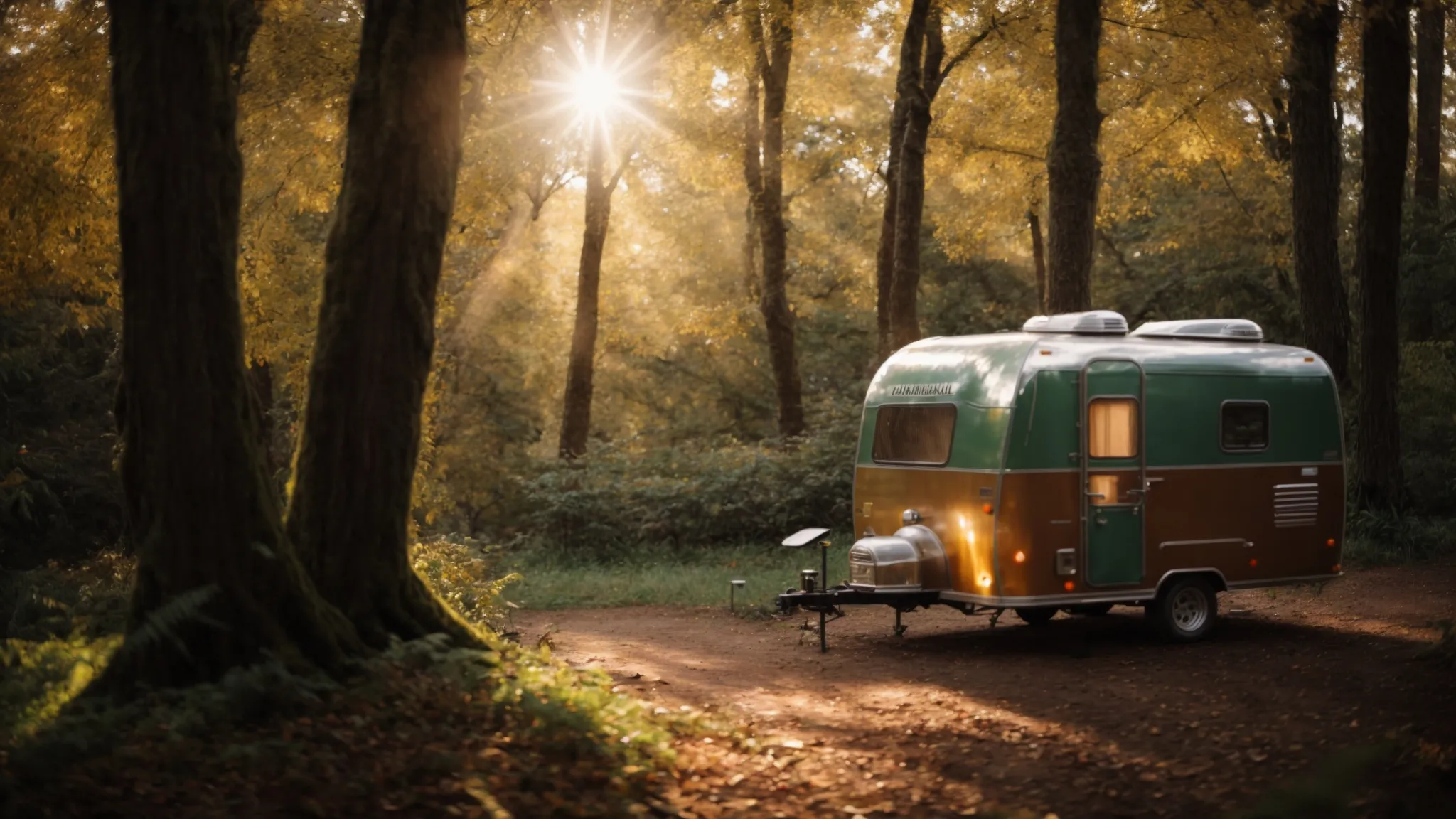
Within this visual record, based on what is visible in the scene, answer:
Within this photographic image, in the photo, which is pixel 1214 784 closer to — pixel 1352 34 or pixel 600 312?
pixel 1352 34

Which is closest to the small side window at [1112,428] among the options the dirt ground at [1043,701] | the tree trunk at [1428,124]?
the dirt ground at [1043,701]

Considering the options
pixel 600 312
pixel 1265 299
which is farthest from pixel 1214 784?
pixel 600 312

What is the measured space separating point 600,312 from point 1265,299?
14602 mm

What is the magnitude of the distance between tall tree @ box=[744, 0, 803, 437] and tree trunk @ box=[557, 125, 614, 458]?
2.92 meters

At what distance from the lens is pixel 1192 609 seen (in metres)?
12.7

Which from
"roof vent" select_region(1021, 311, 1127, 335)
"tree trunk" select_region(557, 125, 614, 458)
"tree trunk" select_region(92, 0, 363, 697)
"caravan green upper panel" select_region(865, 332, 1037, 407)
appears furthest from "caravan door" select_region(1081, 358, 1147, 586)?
"tree trunk" select_region(557, 125, 614, 458)

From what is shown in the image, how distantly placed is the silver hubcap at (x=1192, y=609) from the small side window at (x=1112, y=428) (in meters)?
1.49

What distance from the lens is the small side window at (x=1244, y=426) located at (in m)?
12.7

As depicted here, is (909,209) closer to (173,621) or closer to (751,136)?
(751,136)

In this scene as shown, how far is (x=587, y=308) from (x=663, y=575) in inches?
312

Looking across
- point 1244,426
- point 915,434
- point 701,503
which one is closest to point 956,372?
point 915,434

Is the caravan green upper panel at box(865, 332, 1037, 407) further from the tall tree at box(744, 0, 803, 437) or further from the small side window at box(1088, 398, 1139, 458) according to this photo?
the tall tree at box(744, 0, 803, 437)

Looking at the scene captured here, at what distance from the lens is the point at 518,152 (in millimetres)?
23484

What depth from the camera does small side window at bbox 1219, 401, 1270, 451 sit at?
12688 millimetres
